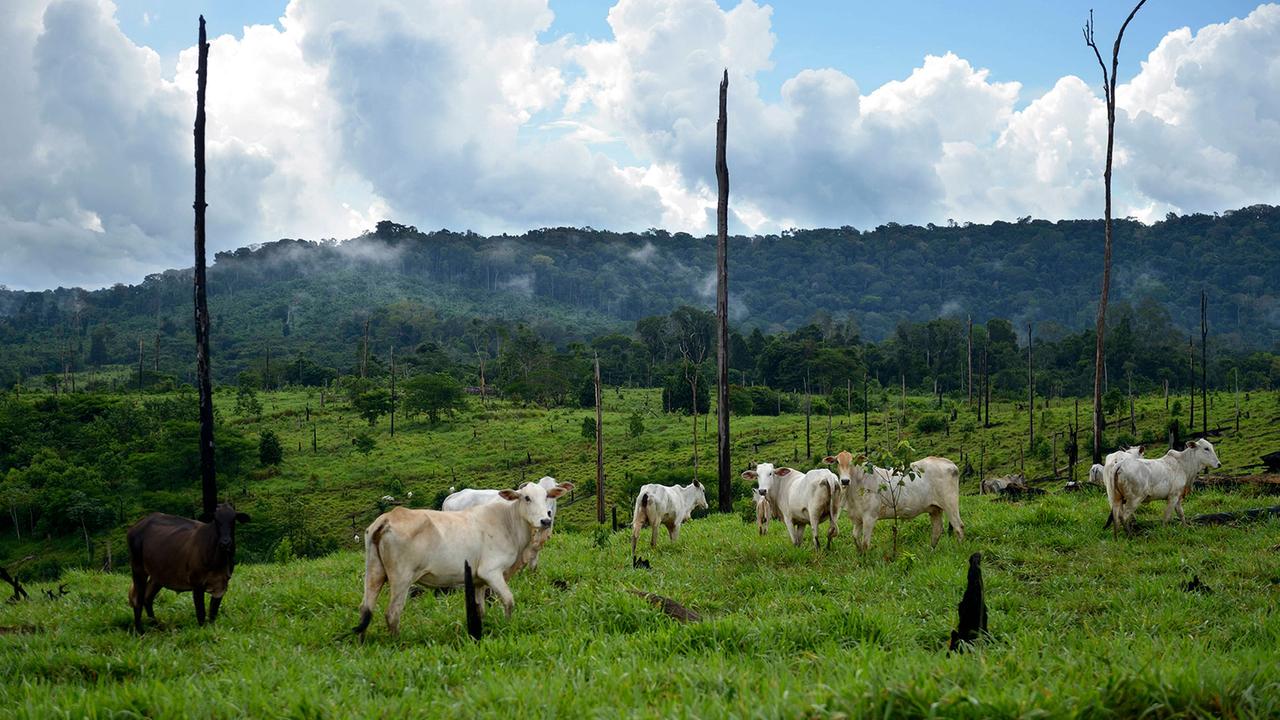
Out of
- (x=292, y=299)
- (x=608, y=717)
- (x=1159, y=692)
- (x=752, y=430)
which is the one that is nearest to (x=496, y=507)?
(x=608, y=717)

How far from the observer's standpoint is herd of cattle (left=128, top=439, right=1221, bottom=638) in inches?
316

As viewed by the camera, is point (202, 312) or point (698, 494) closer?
point (202, 312)

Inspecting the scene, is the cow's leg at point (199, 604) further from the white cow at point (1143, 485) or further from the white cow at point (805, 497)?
the white cow at point (1143, 485)

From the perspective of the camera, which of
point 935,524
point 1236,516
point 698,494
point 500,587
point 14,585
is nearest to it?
point 500,587

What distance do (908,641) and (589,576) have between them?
544cm

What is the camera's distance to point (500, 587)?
848cm

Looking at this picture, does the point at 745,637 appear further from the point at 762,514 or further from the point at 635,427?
the point at 635,427

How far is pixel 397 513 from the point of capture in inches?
320

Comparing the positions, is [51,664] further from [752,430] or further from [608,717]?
[752,430]

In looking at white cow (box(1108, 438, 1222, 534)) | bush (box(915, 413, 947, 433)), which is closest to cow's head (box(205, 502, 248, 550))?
white cow (box(1108, 438, 1222, 534))

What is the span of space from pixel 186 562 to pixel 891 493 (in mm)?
9720

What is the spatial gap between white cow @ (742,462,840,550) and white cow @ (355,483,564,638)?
16.2ft

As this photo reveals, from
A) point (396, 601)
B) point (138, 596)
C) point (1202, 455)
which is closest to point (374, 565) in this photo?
point (396, 601)

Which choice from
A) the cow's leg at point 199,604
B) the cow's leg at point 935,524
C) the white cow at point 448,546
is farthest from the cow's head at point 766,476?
the cow's leg at point 199,604
